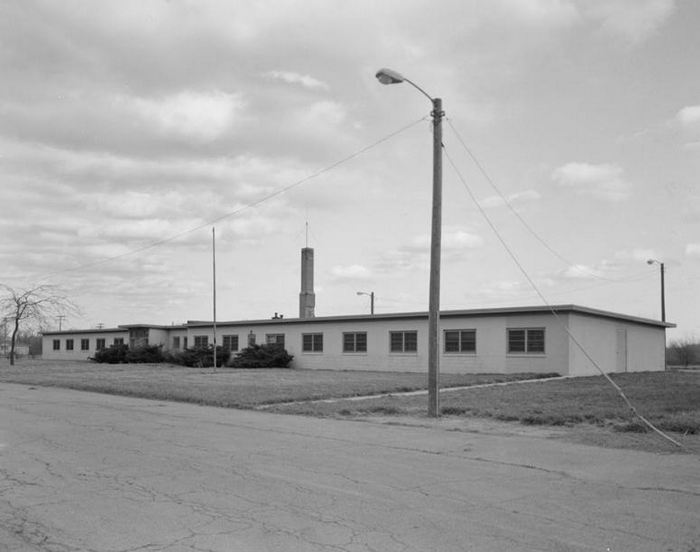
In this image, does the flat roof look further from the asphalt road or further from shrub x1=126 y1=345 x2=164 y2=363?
the asphalt road

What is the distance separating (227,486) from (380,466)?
236 centimetres

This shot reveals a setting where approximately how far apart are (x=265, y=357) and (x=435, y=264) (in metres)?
28.9

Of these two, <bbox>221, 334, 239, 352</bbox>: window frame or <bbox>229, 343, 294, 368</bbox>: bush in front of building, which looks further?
<bbox>221, 334, 239, 352</bbox>: window frame

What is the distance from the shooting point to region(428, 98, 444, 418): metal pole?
1644 cm

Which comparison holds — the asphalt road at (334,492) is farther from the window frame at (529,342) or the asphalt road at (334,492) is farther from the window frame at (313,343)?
the window frame at (313,343)

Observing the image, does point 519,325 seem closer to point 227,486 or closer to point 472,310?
point 472,310

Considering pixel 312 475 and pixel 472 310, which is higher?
pixel 472 310

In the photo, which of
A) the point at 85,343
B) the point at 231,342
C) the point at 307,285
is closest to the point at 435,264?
the point at 231,342

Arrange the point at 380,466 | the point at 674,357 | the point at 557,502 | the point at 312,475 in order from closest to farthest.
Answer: the point at 557,502
the point at 312,475
the point at 380,466
the point at 674,357

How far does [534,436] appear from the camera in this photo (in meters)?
12.8

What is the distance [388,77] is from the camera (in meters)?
15.4

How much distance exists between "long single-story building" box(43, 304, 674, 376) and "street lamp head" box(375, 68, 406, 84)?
45.6 feet

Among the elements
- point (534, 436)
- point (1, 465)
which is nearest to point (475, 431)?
point (534, 436)

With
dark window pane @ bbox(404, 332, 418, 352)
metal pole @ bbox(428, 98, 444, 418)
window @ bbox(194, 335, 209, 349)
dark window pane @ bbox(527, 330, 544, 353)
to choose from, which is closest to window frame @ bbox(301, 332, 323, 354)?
dark window pane @ bbox(404, 332, 418, 352)
